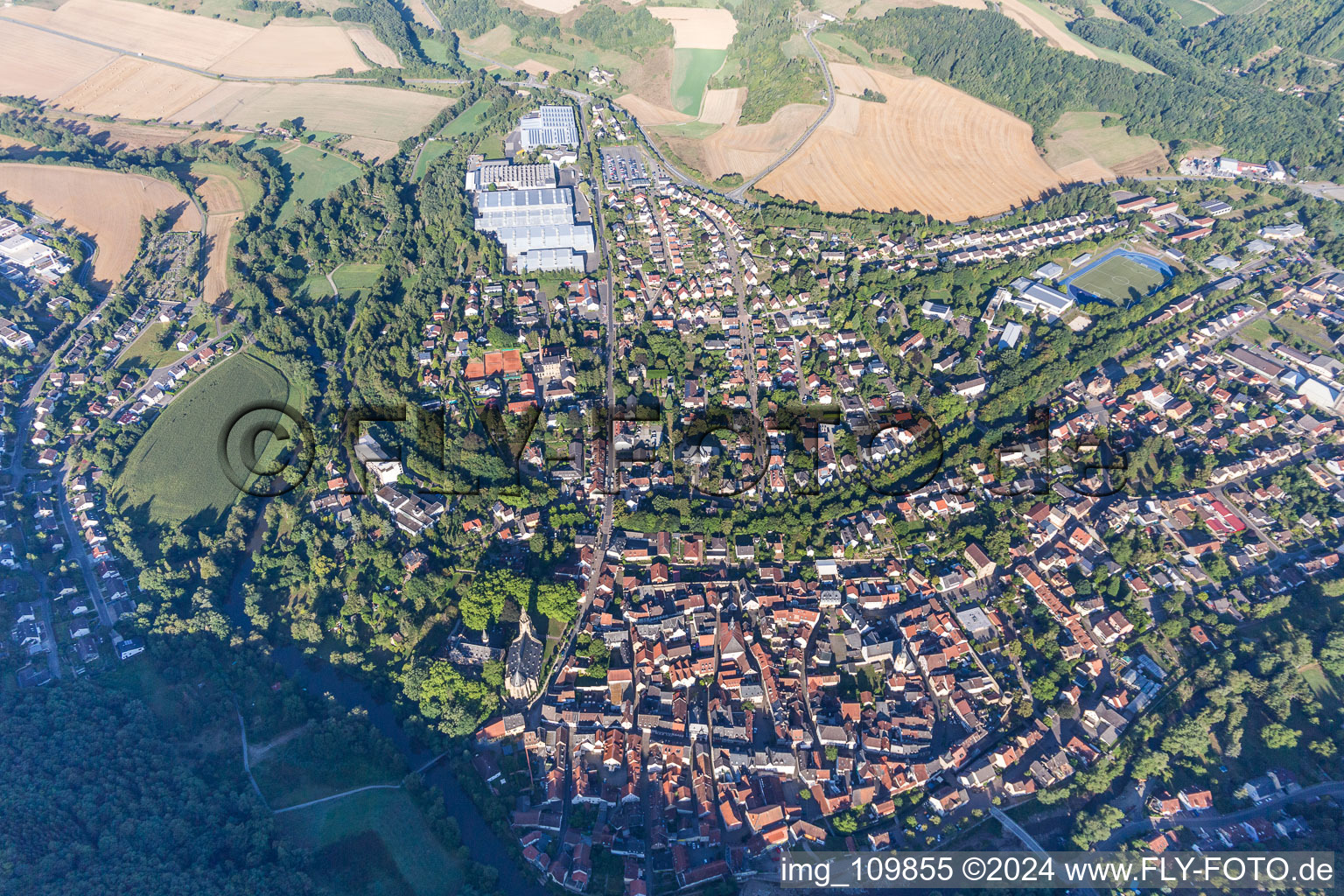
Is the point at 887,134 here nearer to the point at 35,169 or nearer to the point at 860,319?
the point at 860,319

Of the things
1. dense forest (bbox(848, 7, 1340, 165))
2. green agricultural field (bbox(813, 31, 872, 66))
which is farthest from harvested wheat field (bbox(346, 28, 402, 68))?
dense forest (bbox(848, 7, 1340, 165))

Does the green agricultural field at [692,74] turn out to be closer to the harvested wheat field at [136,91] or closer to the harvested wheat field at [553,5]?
the harvested wheat field at [553,5]

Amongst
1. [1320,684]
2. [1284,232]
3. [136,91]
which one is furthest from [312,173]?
[1284,232]

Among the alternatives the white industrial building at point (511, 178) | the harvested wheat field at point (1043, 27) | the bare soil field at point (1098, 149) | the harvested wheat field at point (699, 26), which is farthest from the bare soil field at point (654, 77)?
the harvested wheat field at point (1043, 27)

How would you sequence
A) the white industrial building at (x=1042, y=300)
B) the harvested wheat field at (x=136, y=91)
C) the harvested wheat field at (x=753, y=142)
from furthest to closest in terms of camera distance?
the harvested wheat field at (x=136, y=91), the harvested wheat field at (x=753, y=142), the white industrial building at (x=1042, y=300)

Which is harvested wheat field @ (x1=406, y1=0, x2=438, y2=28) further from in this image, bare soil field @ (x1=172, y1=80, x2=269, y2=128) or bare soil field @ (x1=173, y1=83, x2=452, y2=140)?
bare soil field @ (x1=172, y1=80, x2=269, y2=128)
